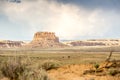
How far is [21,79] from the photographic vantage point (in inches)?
713

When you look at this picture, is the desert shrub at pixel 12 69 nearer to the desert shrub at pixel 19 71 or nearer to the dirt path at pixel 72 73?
the desert shrub at pixel 19 71

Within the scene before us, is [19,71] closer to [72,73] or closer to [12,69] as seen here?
[12,69]

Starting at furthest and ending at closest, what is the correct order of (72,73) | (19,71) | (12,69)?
1. (72,73)
2. (19,71)
3. (12,69)

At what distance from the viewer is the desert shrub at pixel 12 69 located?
1912 centimetres

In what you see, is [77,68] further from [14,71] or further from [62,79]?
[14,71]

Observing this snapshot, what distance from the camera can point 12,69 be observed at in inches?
756

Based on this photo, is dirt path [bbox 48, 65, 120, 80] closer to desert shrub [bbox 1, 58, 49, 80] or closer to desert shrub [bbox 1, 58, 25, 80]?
desert shrub [bbox 1, 58, 49, 80]

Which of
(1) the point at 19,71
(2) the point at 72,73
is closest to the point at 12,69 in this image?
(1) the point at 19,71

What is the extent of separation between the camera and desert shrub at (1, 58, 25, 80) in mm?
19125

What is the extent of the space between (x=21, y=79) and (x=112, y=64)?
13.7 metres

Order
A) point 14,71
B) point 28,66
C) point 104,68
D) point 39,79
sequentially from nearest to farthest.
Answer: point 39,79 < point 14,71 < point 28,66 < point 104,68

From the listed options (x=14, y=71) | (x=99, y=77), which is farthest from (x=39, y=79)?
(x=99, y=77)

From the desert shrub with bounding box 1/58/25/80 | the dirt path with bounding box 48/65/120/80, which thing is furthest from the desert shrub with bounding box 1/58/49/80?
the dirt path with bounding box 48/65/120/80

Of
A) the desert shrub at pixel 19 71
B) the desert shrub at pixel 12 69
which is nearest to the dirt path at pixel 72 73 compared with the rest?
the desert shrub at pixel 19 71
